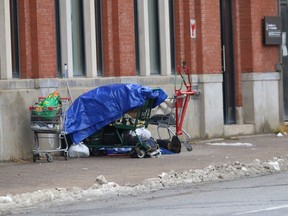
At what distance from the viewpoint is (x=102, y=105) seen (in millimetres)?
21891

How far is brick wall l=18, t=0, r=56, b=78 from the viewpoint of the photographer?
869 inches

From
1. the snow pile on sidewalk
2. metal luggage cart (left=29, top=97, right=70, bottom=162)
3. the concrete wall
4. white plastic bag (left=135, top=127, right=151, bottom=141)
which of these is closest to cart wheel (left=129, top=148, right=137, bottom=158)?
white plastic bag (left=135, top=127, right=151, bottom=141)

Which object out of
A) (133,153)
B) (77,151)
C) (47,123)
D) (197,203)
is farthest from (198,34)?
(197,203)

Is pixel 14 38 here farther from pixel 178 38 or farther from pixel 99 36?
pixel 178 38

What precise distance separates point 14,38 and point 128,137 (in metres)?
3.24

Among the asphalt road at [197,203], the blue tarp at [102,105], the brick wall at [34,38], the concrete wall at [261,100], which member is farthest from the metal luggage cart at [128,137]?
the concrete wall at [261,100]

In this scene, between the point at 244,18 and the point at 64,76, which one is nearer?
the point at 64,76

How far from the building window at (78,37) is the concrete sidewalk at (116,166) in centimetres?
266

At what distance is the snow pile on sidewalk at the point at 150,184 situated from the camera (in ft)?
48.7

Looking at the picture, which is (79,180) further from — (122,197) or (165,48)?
(165,48)

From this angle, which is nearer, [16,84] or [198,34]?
[16,84]

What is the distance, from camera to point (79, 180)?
17469 mm

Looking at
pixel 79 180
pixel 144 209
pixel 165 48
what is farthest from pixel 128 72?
pixel 144 209

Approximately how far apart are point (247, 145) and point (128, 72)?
3.30 meters
